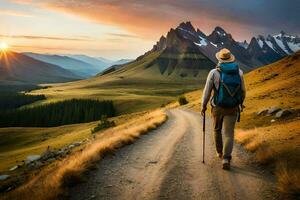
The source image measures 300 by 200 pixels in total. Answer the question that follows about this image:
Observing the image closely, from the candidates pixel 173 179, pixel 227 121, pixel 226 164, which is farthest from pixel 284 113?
pixel 173 179

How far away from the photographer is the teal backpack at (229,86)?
482 inches

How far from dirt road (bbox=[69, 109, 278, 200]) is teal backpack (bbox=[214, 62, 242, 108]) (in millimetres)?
2318

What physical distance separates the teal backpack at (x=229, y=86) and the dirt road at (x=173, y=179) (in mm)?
2318

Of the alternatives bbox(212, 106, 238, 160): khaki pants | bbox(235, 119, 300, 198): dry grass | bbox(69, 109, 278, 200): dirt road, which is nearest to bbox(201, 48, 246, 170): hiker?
bbox(212, 106, 238, 160): khaki pants

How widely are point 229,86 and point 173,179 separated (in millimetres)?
3540

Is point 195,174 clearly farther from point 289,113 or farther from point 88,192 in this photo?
point 289,113

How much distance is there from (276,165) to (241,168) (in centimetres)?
116

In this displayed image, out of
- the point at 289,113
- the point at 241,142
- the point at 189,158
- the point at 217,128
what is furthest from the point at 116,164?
the point at 289,113

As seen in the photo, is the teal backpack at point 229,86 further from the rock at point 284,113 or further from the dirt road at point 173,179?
the rock at point 284,113

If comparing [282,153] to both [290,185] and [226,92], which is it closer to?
[226,92]

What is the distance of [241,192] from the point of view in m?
10.0

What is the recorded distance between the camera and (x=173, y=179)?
11.4m

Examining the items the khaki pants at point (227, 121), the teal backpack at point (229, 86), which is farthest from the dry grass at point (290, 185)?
the teal backpack at point (229, 86)

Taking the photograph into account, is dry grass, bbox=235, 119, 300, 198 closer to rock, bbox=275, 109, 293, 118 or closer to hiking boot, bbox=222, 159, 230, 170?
hiking boot, bbox=222, 159, 230, 170
